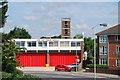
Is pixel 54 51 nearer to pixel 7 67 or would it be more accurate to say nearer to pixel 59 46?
pixel 59 46

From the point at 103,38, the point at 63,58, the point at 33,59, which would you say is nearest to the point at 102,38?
the point at 103,38

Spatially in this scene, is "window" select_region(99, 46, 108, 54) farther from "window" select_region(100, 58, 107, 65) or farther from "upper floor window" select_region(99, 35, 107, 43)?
"window" select_region(100, 58, 107, 65)

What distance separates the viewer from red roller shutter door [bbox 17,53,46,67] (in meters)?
95.5

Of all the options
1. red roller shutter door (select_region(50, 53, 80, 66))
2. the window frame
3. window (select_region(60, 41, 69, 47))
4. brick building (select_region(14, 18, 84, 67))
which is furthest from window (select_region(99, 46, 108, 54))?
window (select_region(60, 41, 69, 47))

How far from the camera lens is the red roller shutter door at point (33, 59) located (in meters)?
95.5

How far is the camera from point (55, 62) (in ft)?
317

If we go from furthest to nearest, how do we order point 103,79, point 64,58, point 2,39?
point 64,58, point 103,79, point 2,39

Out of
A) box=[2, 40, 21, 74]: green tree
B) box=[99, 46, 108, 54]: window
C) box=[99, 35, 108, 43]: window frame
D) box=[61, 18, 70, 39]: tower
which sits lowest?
box=[2, 40, 21, 74]: green tree

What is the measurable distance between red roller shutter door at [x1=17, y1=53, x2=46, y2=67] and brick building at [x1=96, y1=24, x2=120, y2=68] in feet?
61.2

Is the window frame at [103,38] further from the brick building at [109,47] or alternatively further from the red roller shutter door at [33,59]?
the red roller shutter door at [33,59]

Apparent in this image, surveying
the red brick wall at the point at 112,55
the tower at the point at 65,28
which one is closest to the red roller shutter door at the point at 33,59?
the red brick wall at the point at 112,55

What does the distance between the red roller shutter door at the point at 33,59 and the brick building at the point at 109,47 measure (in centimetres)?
1866

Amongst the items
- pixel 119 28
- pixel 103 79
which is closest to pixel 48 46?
pixel 119 28

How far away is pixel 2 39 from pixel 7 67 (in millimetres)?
2363
